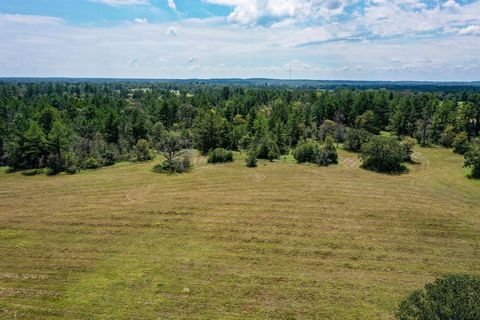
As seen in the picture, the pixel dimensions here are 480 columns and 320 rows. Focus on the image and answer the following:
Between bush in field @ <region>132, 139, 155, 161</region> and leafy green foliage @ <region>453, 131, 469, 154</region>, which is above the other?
leafy green foliage @ <region>453, 131, 469, 154</region>

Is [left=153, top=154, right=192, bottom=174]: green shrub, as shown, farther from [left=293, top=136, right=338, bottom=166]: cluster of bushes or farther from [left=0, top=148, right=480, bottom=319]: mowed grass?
[left=293, top=136, right=338, bottom=166]: cluster of bushes

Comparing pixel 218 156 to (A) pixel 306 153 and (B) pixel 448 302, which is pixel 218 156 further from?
(B) pixel 448 302

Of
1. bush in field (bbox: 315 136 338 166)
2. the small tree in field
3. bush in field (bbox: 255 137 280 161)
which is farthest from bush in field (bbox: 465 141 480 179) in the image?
the small tree in field

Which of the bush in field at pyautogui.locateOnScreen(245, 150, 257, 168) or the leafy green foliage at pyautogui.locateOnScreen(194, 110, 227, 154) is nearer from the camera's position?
the bush in field at pyautogui.locateOnScreen(245, 150, 257, 168)

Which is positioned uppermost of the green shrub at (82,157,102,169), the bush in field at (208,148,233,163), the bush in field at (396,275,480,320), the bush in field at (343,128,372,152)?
the bush in field at (396,275,480,320)

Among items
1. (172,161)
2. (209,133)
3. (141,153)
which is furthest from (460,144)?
(141,153)

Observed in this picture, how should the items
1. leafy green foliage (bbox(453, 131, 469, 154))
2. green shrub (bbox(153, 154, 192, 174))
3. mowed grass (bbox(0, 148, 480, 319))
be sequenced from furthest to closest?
leafy green foliage (bbox(453, 131, 469, 154)) → green shrub (bbox(153, 154, 192, 174)) → mowed grass (bbox(0, 148, 480, 319))
